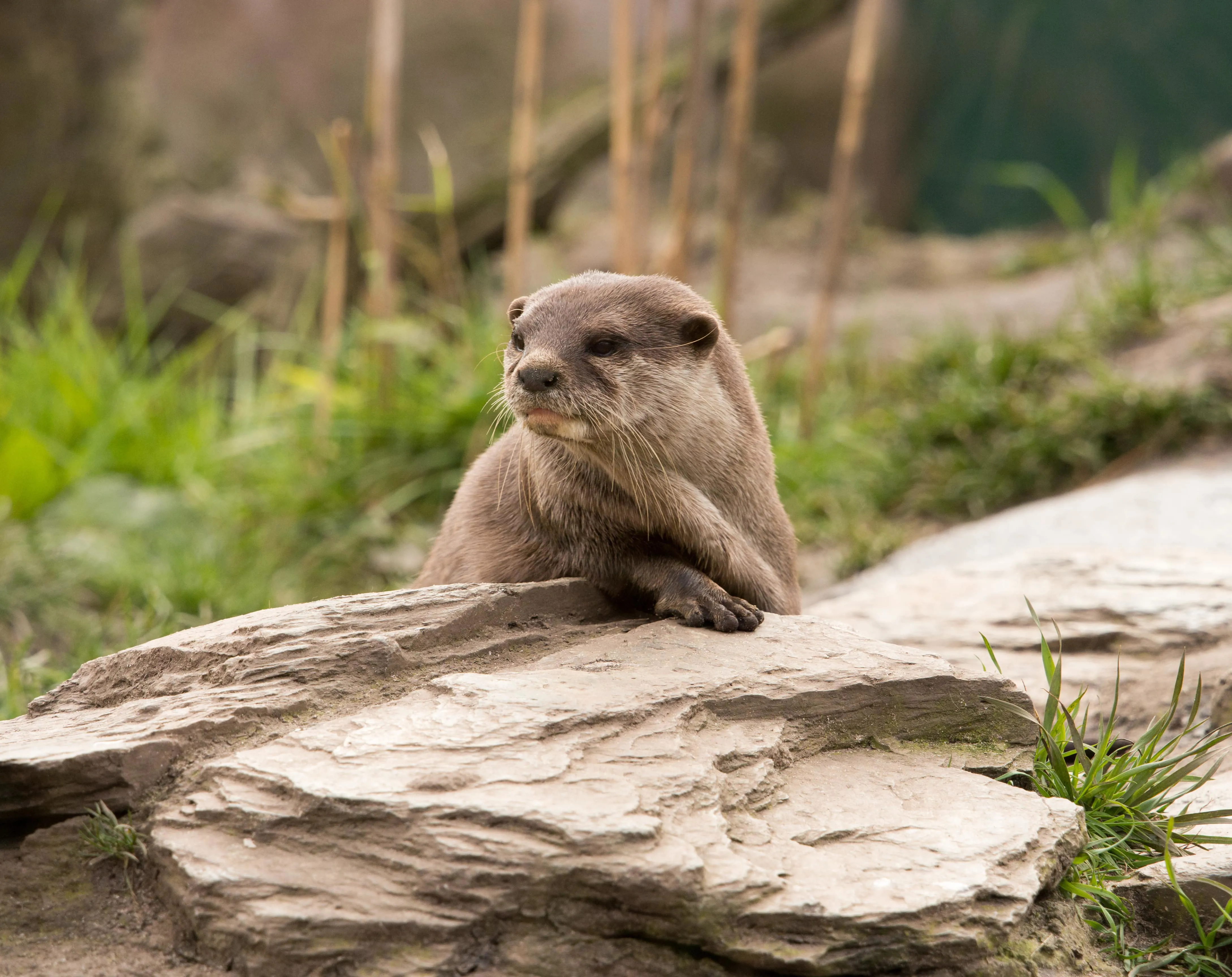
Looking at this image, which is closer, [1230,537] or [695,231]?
[1230,537]

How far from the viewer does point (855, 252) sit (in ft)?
31.3

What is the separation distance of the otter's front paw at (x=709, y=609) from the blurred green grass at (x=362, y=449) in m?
2.20

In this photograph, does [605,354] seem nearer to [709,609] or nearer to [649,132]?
[709,609]

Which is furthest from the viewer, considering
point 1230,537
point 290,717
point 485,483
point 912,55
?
point 912,55

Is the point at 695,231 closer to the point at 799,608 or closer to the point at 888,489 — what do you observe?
the point at 888,489

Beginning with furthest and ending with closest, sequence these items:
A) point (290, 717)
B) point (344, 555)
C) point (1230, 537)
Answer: point (344, 555), point (1230, 537), point (290, 717)

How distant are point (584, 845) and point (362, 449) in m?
3.82

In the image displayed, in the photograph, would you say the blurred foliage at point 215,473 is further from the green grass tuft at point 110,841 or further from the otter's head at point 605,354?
the green grass tuft at point 110,841

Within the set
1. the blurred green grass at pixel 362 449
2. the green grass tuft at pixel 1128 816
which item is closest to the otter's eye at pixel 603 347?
the green grass tuft at pixel 1128 816

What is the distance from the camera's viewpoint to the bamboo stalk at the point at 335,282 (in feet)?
17.8

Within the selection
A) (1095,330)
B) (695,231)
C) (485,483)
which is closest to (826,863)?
(485,483)

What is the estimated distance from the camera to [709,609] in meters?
2.58

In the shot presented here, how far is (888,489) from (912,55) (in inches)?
220

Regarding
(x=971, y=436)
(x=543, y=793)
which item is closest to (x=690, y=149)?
(x=971, y=436)
